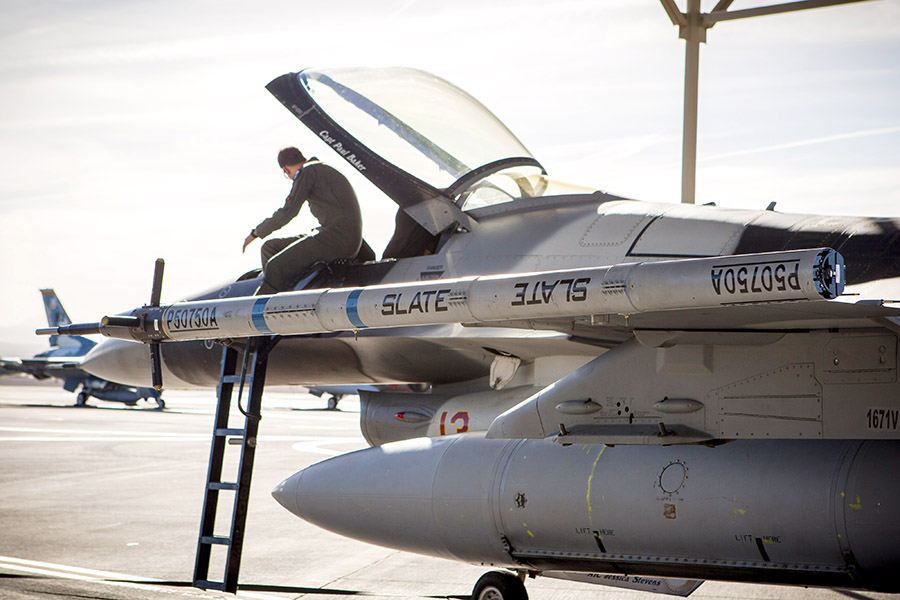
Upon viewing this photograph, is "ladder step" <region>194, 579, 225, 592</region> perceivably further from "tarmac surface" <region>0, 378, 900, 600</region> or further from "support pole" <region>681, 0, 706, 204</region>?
"support pole" <region>681, 0, 706, 204</region>

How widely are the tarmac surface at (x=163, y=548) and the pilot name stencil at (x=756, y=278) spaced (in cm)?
439

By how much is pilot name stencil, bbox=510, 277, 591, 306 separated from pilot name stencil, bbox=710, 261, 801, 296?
60 cm

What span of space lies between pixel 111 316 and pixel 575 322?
10.9ft

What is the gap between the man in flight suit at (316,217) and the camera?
6.83m

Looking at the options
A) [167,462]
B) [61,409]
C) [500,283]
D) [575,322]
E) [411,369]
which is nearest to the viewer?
[500,283]

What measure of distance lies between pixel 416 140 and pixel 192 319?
2.12m

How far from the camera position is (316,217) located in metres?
7.02

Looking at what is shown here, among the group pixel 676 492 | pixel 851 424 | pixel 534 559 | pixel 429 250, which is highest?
pixel 429 250

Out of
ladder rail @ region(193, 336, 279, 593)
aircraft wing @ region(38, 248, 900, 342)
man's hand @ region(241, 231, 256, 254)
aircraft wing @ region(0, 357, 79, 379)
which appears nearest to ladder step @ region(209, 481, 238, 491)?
ladder rail @ region(193, 336, 279, 593)

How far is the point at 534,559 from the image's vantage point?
5.55 meters

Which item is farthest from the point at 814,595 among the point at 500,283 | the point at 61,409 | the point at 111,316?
the point at 61,409

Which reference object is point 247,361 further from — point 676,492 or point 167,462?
point 167,462

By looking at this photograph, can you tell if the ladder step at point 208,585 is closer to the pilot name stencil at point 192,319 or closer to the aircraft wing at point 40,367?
the pilot name stencil at point 192,319

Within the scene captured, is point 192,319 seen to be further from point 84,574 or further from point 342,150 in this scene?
point 84,574
